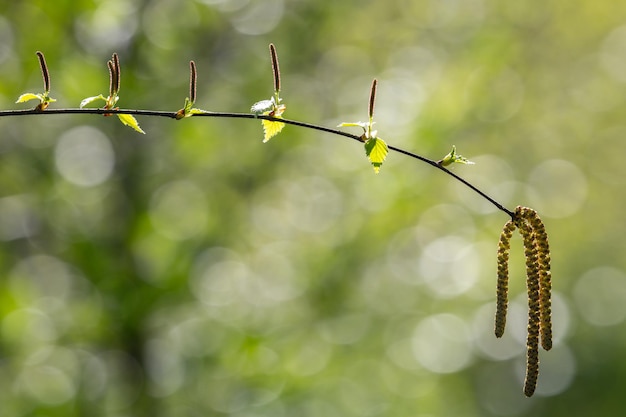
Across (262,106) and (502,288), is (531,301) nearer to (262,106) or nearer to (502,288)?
(502,288)

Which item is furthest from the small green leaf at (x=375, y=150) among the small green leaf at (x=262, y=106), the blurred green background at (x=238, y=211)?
the blurred green background at (x=238, y=211)

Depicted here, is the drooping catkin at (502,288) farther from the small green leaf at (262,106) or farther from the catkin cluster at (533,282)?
the small green leaf at (262,106)

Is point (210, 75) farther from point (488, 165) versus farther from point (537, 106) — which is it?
point (537, 106)

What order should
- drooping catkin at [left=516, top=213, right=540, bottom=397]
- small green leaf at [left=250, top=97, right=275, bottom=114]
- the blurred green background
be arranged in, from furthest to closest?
1. the blurred green background
2. small green leaf at [left=250, top=97, right=275, bottom=114]
3. drooping catkin at [left=516, top=213, right=540, bottom=397]

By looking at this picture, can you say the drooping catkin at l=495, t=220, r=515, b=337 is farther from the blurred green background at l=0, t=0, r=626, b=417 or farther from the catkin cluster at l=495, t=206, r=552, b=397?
the blurred green background at l=0, t=0, r=626, b=417

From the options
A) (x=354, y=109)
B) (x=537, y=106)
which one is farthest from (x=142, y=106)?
(x=537, y=106)

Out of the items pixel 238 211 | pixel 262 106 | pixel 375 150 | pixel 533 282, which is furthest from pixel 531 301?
pixel 238 211

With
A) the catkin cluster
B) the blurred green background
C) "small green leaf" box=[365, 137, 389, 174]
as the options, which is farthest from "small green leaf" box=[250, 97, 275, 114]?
the blurred green background

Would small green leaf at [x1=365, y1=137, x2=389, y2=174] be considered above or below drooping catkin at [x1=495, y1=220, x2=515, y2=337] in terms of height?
above
